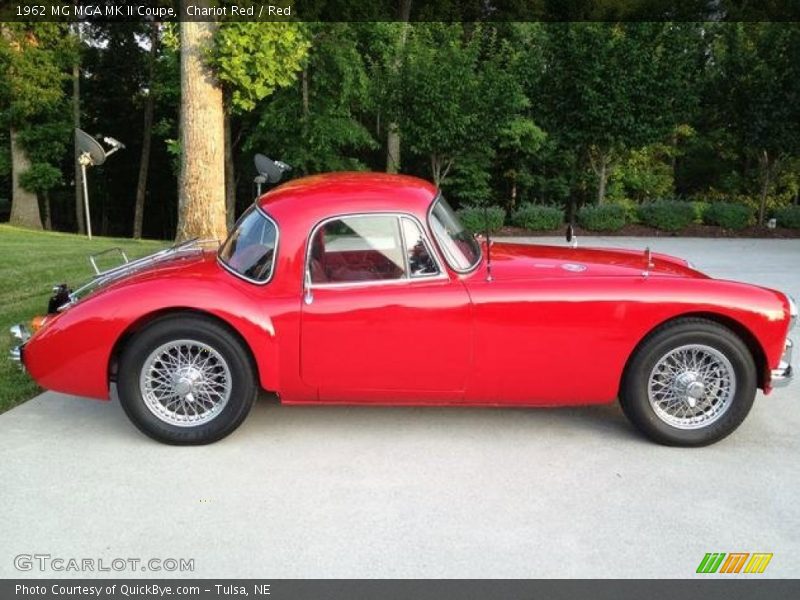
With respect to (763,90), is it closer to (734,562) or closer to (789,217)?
(789,217)

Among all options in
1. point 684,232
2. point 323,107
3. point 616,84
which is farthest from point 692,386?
point 323,107

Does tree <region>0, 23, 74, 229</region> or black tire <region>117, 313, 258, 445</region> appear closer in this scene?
black tire <region>117, 313, 258, 445</region>

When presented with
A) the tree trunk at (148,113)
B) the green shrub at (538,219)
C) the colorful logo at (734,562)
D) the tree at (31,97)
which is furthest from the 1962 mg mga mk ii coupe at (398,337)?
the tree trunk at (148,113)

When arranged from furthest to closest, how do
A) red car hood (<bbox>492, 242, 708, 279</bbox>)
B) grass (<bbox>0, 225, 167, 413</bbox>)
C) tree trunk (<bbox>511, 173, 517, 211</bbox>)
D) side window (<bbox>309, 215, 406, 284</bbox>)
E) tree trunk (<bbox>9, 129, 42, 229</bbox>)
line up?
tree trunk (<bbox>511, 173, 517, 211</bbox>) < tree trunk (<bbox>9, 129, 42, 229</bbox>) < grass (<bbox>0, 225, 167, 413</bbox>) < red car hood (<bbox>492, 242, 708, 279</bbox>) < side window (<bbox>309, 215, 406, 284</bbox>)

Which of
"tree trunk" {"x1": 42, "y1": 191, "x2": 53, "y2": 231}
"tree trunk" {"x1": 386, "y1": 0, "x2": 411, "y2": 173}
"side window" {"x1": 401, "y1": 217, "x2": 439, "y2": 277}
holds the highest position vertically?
"tree trunk" {"x1": 386, "y1": 0, "x2": 411, "y2": 173}

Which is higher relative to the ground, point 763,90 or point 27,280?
point 763,90

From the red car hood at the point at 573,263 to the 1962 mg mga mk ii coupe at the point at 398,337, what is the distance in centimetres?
12

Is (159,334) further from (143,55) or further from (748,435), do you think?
(143,55)

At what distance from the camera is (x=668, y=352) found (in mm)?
3908

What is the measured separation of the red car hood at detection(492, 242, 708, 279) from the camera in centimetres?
417

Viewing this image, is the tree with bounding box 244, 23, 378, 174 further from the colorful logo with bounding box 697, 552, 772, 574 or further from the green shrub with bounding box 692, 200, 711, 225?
the colorful logo with bounding box 697, 552, 772, 574

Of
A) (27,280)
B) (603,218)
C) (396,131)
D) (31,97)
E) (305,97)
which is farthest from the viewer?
(31,97)

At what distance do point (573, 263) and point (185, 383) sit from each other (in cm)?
249

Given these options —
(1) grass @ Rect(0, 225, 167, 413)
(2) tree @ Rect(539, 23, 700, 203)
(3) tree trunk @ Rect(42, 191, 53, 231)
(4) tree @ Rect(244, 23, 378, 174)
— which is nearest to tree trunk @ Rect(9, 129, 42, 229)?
(3) tree trunk @ Rect(42, 191, 53, 231)
